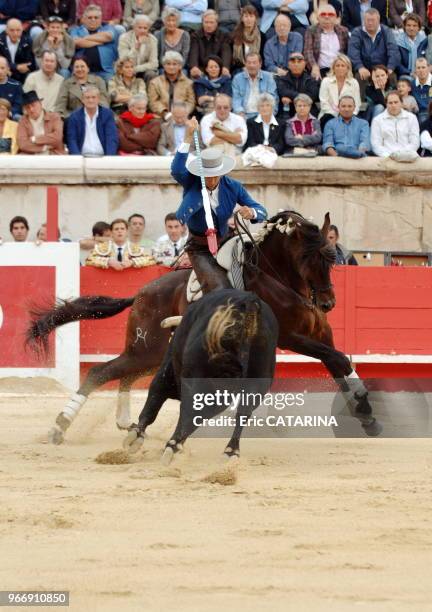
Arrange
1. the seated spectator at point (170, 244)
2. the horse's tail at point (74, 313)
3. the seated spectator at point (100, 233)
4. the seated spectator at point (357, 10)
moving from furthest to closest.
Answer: the seated spectator at point (357, 10), the seated spectator at point (100, 233), the seated spectator at point (170, 244), the horse's tail at point (74, 313)

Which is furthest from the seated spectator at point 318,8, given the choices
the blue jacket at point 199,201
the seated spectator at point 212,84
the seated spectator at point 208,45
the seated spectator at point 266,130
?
the blue jacket at point 199,201

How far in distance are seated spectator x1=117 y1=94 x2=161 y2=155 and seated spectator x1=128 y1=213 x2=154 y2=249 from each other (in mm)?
1237

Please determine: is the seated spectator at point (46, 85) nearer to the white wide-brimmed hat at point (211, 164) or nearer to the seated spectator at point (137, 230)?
the seated spectator at point (137, 230)

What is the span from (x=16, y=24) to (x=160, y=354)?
5.73 meters

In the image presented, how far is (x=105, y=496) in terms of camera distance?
19.2 ft

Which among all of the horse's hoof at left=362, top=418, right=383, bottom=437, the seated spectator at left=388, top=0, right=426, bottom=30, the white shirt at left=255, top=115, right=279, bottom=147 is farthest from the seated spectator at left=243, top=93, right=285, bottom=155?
the horse's hoof at left=362, top=418, right=383, bottom=437

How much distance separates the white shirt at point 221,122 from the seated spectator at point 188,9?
1413 mm

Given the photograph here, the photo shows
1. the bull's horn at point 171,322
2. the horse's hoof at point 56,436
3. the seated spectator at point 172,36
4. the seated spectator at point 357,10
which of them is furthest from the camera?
the seated spectator at point 357,10

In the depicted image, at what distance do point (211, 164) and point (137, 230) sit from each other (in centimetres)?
388

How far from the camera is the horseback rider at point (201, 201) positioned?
309 inches

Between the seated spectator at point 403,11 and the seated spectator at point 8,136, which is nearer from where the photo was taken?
the seated spectator at point 8,136

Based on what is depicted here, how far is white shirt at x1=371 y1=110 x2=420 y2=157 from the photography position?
41.7ft

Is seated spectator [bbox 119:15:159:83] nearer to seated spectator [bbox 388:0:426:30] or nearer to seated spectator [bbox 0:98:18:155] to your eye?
seated spectator [bbox 0:98:18:155]

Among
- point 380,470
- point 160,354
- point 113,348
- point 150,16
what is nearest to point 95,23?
point 150,16
